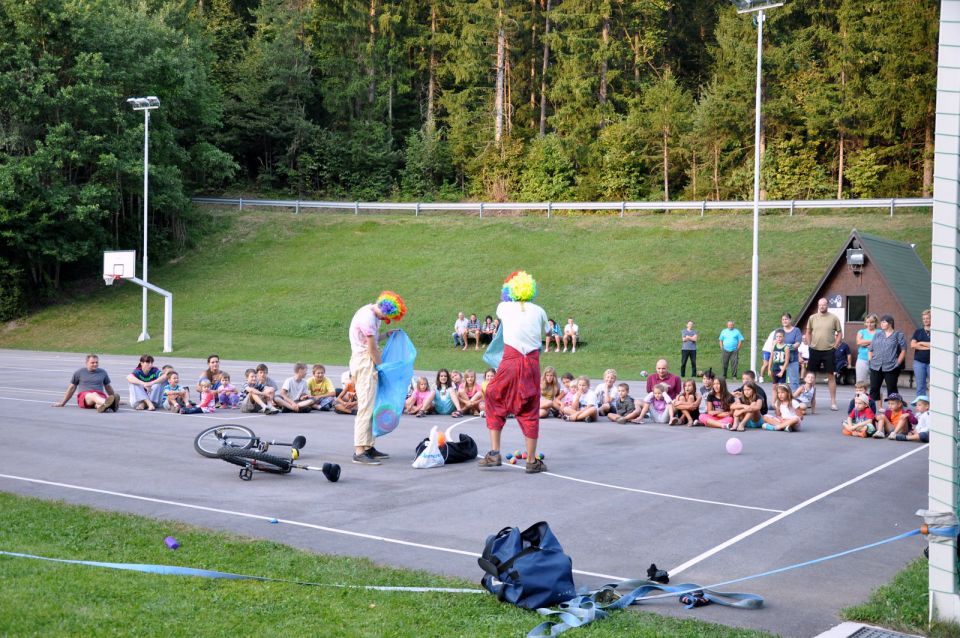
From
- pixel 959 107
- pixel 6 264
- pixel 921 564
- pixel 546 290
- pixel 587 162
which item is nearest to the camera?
pixel 959 107

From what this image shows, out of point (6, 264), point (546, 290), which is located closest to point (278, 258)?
point (6, 264)

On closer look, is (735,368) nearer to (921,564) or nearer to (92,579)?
(921,564)

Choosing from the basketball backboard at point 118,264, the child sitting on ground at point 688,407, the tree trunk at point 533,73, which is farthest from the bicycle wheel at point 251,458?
the tree trunk at point 533,73

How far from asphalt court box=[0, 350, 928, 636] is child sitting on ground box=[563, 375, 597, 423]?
1.07 m

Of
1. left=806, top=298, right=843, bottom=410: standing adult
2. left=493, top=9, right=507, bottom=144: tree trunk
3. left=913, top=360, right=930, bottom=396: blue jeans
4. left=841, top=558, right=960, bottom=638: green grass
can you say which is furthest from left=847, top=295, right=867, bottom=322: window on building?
left=493, top=9, right=507, bottom=144: tree trunk

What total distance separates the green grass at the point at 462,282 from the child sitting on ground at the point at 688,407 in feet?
34.5

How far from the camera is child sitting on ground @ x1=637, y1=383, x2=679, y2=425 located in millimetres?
16469

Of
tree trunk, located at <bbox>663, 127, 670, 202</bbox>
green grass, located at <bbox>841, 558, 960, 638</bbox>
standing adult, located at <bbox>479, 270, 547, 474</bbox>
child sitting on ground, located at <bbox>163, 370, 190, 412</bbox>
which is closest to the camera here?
green grass, located at <bbox>841, 558, 960, 638</bbox>

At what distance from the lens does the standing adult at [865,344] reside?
17.7 meters

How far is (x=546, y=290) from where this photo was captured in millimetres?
38812

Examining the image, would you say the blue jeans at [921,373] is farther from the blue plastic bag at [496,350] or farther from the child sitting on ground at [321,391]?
the child sitting on ground at [321,391]

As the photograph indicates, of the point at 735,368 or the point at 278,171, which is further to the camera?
the point at 278,171

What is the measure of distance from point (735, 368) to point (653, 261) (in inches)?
579

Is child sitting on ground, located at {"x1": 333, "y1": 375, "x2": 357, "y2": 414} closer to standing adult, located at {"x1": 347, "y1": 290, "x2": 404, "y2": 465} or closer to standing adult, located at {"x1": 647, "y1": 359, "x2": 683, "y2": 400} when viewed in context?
standing adult, located at {"x1": 647, "y1": 359, "x2": 683, "y2": 400}
